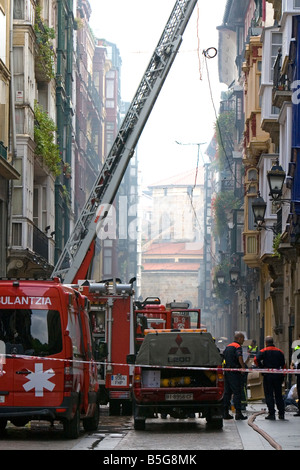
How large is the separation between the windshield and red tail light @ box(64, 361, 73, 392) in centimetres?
25

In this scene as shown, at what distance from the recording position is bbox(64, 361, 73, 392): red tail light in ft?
53.0

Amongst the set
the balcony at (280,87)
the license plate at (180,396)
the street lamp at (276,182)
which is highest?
the balcony at (280,87)

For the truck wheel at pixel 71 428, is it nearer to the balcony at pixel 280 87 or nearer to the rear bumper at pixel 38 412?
the rear bumper at pixel 38 412

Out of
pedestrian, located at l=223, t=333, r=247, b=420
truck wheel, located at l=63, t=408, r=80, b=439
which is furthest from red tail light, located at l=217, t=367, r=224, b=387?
truck wheel, located at l=63, t=408, r=80, b=439

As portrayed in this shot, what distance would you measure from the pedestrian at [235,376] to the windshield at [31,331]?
6602 millimetres

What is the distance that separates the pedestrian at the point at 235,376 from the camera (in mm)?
22203

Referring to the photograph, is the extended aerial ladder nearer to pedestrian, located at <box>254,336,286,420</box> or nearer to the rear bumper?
pedestrian, located at <box>254,336,286,420</box>

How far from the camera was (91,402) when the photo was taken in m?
18.1

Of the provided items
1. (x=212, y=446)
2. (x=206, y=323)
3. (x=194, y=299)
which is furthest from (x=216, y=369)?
(x=194, y=299)

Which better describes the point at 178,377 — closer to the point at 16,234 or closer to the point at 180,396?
the point at 180,396

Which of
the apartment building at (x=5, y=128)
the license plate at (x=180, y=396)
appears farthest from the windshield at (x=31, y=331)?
the apartment building at (x=5, y=128)

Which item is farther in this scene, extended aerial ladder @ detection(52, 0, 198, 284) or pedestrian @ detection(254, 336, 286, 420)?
extended aerial ladder @ detection(52, 0, 198, 284)

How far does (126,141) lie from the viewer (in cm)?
2586

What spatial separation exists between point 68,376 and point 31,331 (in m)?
0.84
